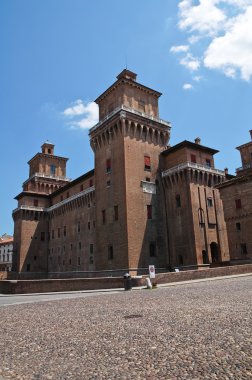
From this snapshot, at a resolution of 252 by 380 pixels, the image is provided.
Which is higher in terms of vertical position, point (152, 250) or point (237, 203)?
point (237, 203)

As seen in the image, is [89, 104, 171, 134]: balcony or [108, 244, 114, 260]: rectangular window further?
[89, 104, 171, 134]: balcony

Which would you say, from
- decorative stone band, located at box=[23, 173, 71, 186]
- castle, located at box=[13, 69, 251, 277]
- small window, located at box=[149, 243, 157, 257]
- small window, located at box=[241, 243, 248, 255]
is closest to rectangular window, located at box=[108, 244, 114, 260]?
castle, located at box=[13, 69, 251, 277]

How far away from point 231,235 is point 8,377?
121ft

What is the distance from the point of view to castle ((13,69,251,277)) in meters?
39.4

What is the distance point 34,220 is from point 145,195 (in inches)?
1246

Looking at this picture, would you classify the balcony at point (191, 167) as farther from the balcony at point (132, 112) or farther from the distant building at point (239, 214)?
the balcony at point (132, 112)

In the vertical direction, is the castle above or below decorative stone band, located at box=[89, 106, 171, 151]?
below

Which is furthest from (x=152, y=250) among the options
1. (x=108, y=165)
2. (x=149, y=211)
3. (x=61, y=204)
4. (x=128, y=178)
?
(x=61, y=204)

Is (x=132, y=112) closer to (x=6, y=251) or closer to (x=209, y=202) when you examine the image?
(x=209, y=202)

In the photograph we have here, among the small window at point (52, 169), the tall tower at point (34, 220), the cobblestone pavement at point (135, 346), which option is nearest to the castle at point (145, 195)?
the tall tower at point (34, 220)

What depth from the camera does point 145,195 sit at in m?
42.0

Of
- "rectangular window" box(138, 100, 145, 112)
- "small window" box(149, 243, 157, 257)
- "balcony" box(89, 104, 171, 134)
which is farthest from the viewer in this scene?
"rectangular window" box(138, 100, 145, 112)

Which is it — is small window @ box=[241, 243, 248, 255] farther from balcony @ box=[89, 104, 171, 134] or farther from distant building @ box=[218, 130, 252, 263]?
balcony @ box=[89, 104, 171, 134]

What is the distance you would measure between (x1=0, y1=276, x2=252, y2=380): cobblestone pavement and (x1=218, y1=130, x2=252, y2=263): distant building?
28.0 meters
